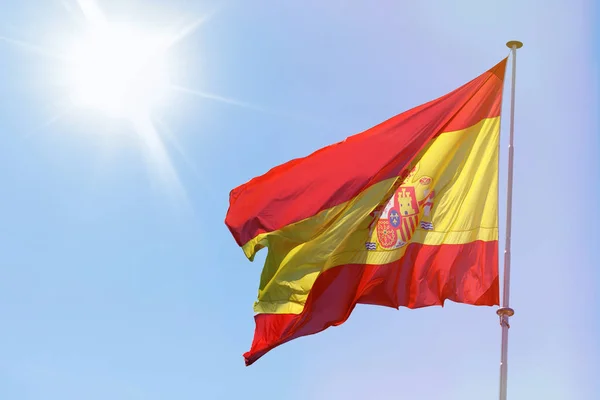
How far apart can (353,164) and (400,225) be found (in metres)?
2.05

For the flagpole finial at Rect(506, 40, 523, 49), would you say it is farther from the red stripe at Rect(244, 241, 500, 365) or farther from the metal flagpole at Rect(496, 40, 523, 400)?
the red stripe at Rect(244, 241, 500, 365)

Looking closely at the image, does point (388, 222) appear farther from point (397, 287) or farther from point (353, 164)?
point (353, 164)

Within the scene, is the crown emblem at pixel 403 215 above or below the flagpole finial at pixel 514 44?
below

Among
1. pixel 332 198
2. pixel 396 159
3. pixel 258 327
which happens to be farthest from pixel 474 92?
pixel 258 327

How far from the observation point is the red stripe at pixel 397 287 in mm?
18312

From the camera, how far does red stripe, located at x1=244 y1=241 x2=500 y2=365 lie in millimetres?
18312

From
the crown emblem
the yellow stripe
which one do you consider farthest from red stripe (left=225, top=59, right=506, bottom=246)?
the crown emblem

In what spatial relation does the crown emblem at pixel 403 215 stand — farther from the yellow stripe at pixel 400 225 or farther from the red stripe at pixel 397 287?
the red stripe at pixel 397 287

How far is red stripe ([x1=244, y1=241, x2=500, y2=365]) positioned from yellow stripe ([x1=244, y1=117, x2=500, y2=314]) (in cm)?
20

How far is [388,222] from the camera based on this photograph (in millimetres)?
19672

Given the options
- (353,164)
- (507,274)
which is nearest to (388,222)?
(353,164)

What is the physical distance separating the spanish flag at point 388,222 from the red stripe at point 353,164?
0.03 meters

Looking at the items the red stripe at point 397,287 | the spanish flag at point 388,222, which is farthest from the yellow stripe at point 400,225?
the red stripe at point 397,287

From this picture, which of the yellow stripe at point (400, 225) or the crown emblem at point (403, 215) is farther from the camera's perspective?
the crown emblem at point (403, 215)
